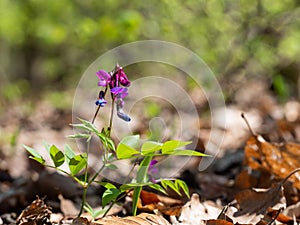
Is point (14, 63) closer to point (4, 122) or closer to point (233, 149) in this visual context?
point (4, 122)

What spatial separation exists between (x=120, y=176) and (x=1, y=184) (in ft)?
2.30

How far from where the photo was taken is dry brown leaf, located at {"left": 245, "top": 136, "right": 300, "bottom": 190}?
2545mm

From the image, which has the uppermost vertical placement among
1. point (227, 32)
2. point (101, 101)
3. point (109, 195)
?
point (227, 32)

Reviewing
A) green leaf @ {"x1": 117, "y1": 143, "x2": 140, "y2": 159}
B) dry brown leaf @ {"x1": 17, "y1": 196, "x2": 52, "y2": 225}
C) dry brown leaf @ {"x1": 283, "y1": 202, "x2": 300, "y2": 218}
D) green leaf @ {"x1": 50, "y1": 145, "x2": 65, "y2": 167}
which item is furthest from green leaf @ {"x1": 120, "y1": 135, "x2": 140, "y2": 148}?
dry brown leaf @ {"x1": 283, "y1": 202, "x2": 300, "y2": 218}

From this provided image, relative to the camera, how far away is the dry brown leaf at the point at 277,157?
2.54 m

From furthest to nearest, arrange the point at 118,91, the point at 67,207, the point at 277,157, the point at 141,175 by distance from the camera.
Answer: the point at 277,157 → the point at 67,207 → the point at 141,175 → the point at 118,91

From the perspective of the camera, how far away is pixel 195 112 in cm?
512

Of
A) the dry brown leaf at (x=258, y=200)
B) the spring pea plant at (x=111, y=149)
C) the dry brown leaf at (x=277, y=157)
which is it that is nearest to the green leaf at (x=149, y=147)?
the spring pea plant at (x=111, y=149)

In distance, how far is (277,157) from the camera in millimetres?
2586

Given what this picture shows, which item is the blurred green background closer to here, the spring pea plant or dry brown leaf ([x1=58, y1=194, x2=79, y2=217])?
dry brown leaf ([x1=58, y1=194, x2=79, y2=217])

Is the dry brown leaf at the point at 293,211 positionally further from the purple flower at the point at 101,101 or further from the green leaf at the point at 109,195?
the purple flower at the point at 101,101

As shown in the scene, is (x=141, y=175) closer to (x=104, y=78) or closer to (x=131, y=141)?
(x=131, y=141)

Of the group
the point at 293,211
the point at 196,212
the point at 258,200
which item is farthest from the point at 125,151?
the point at 293,211

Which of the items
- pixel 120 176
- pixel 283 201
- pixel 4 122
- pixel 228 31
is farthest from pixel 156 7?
pixel 283 201
